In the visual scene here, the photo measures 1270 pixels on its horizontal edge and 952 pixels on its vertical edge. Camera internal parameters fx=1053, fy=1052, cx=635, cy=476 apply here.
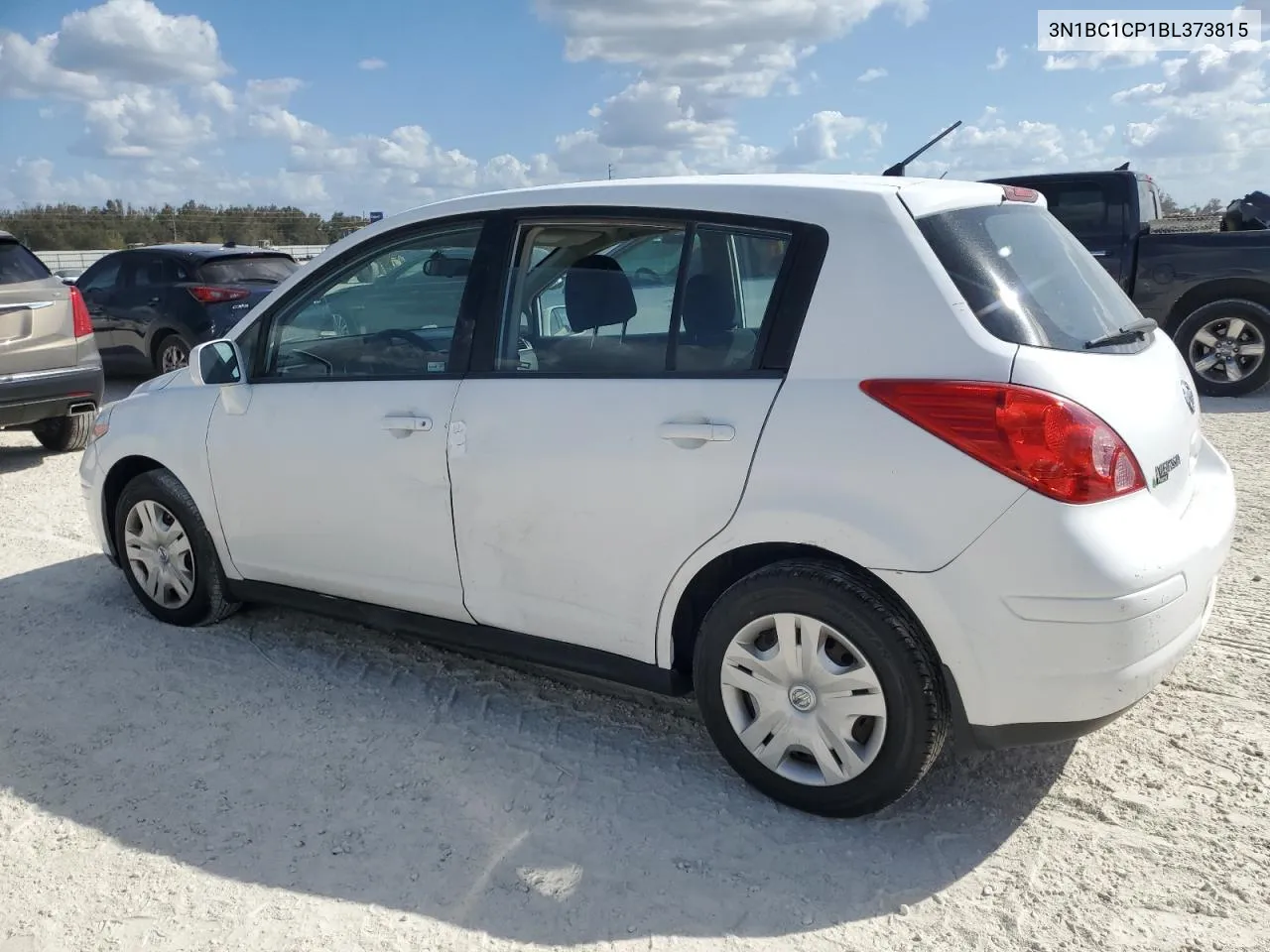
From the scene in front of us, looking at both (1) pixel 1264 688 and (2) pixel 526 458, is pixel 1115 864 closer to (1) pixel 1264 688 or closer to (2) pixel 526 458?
(1) pixel 1264 688

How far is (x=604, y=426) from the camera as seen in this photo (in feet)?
10.2

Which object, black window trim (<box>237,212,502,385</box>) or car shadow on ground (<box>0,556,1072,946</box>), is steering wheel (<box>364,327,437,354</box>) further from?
car shadow on ground (<box>0,556,1072,946</box>)

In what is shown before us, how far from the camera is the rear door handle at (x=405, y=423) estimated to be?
348 cm

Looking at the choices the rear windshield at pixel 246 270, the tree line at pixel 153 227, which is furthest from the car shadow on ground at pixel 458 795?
the tree line at pixel 153 227

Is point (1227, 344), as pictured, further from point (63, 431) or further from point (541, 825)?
point (63, 431)

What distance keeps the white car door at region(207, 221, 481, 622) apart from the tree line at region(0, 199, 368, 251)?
111ft

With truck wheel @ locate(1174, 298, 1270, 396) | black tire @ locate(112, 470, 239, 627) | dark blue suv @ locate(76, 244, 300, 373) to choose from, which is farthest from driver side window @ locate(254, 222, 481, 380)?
truck wheel @ locate(1174, 298, 1270, 396)

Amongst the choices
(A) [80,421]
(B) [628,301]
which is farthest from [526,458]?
(A) [80,421]

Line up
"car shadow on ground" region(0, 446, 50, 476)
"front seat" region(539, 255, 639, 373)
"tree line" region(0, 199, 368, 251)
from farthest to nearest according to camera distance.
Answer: "tree line" region(0, 199, 368, 251) → "car shadow on ground" region(0, 446, 50, 476) → "front seat" region(539, 255, 639, 373)

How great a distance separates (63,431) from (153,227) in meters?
35.7

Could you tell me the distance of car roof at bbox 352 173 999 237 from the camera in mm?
2943

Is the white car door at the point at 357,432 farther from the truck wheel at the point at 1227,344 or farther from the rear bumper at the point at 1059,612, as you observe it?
the truck wheel at the point at 1227,344

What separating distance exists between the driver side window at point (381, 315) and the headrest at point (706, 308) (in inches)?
34.2

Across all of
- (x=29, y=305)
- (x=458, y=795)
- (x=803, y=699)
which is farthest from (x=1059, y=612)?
(x=29, y=305)
